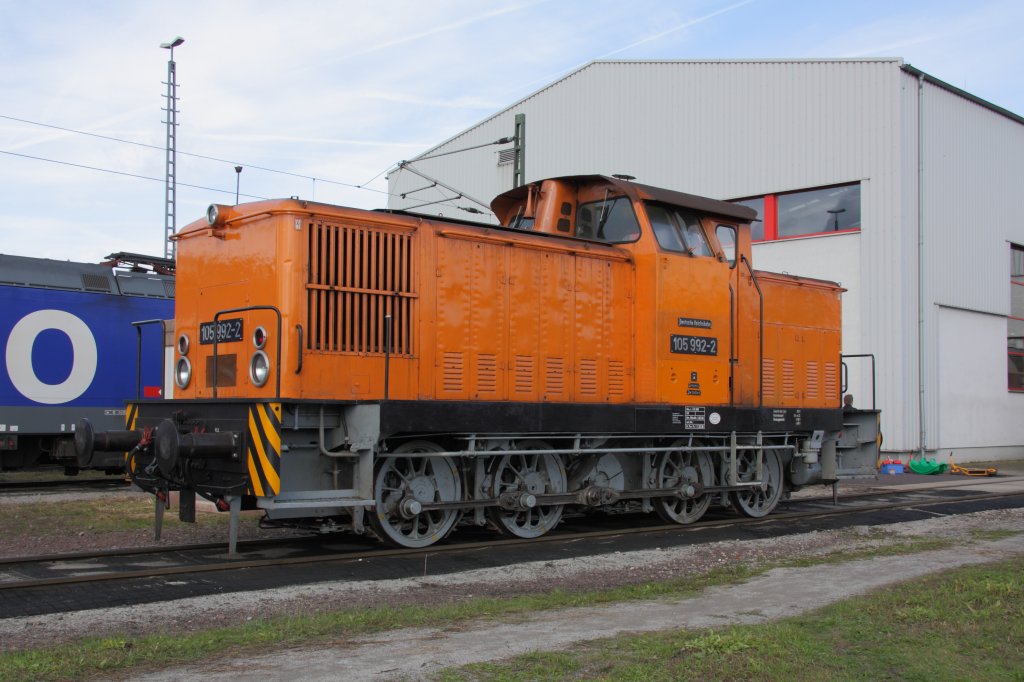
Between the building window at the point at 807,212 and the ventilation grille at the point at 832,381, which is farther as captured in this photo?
the building window at the point at 807,212

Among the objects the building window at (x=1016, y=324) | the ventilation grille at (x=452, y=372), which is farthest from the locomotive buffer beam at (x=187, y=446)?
the building window at (x=1016, y=324)

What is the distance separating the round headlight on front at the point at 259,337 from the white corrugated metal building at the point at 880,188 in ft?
38.9

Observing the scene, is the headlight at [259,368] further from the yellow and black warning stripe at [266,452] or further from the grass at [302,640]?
the grass at [302,640]

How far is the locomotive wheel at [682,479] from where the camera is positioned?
11.1m

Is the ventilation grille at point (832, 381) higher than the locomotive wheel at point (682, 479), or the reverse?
the ventilation grille at point (832, 381)

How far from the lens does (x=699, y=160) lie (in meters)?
25.2

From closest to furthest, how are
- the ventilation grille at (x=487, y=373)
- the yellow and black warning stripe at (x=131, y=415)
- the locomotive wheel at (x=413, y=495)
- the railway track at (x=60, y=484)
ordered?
the locomotive wheel at (x=413, y=495)
the yellow and black warning stripe at (x=131, y=415)
the ventilation grille at (x=487, y=373)
the railway track at (x=60, y=484)

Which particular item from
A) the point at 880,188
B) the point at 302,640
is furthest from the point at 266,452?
the point at 880,188

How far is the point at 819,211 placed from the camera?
76.3 feet

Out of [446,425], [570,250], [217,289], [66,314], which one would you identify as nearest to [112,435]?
[217,289]

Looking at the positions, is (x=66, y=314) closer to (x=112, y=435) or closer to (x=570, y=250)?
(x=112, y=435)

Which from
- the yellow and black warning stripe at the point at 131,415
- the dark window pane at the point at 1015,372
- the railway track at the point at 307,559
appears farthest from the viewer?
the dark window pane at the point at 1015,372

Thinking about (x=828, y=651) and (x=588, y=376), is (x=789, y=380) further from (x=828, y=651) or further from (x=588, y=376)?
(x=828, y=651)

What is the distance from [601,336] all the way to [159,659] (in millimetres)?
6451
